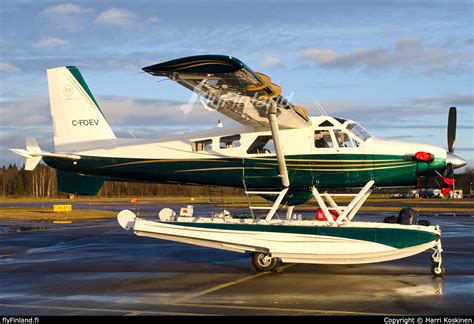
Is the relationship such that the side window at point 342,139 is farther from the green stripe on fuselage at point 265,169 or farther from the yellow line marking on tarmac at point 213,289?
the yellow line marking on tarmac at point 213,289

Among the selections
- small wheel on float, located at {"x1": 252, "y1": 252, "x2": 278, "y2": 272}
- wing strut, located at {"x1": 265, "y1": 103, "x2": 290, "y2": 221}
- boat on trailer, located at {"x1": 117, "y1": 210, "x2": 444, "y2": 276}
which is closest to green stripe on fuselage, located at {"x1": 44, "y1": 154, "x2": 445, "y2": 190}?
wing strut, located at {"x1": 265, "y1": 103, "x2": 290, "y2": 221}

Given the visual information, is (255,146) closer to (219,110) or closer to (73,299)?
(219,110)

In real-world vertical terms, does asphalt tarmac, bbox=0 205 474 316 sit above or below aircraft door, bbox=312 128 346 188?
below

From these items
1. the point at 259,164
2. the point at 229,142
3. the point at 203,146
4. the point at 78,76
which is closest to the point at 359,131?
the point at 259,164

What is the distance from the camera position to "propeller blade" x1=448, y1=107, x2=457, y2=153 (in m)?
14.2

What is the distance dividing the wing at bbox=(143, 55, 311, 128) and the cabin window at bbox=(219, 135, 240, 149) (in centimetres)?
48

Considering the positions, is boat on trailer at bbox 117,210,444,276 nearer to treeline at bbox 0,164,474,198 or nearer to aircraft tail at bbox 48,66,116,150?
aircraft tail at bbox 48,66,116,150

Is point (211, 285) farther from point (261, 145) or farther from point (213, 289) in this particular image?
point (261, 145)

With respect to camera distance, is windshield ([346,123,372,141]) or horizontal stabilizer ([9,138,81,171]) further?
horizontal stabilizer ([9,138,81,171])

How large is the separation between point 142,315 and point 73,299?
76.9 inches

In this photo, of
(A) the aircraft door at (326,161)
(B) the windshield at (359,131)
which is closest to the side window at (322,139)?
(A) the aircraft door at (326,161)

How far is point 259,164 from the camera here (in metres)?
14.4

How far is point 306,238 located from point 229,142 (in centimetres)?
334

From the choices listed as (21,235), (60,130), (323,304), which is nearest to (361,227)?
(323,304)
